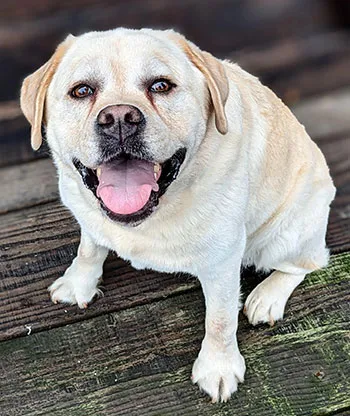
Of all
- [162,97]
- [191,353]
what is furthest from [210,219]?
[191,353]

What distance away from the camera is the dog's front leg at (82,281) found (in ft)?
7.98

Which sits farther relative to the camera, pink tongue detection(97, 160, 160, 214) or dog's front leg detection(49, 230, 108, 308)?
dog's front leg detection(49, 230, 108, 308)

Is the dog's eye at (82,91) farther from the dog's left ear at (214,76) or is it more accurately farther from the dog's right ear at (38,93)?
the dog's left ear at (214,76)

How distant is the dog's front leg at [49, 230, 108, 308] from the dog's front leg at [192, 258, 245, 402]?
0.42m

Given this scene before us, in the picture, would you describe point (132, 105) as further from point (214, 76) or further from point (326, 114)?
point (326, 114)

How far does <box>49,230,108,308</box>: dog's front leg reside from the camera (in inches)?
95.8

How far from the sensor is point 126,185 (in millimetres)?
1868

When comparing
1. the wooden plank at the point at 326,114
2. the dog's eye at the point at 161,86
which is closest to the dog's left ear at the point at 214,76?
the dog's eye at the point at 161,86

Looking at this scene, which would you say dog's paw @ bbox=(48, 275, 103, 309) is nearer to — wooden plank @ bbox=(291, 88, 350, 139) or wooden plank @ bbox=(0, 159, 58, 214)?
wooden plank @ bbox=(0, 159, 58, 214)

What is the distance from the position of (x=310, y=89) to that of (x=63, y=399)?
9.09 feet

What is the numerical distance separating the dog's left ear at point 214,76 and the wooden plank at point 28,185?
1111 millimetres

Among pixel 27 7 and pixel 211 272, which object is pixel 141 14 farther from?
pixel 211 272

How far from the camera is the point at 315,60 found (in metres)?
4.55

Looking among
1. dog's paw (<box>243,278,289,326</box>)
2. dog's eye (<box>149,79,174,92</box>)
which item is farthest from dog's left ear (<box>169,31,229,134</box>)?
dog's paw (<box>243,278,289,326</box>)
